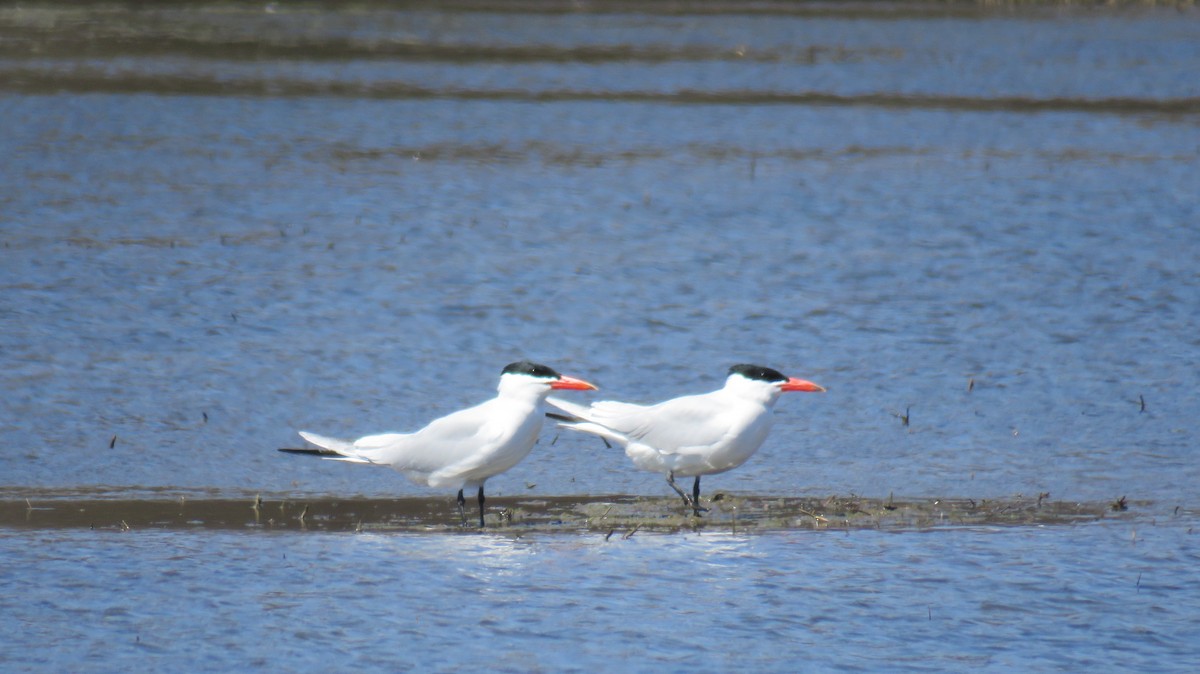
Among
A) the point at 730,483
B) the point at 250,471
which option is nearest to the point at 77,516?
the point at 250,471

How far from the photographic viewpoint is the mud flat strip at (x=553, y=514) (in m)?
7.78

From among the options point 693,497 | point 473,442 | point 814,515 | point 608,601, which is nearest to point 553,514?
point 473,442

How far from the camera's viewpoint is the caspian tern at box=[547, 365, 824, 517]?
808 centimetres

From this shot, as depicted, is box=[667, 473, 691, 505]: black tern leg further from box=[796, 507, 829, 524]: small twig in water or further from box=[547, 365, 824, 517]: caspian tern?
box=[796, 507, 829, 524]: small twig in water

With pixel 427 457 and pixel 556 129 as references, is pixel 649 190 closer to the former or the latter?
pixel 556 129

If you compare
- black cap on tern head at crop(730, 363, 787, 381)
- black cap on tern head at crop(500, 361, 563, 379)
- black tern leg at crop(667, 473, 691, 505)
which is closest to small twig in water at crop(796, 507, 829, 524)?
black tern leg at crop(667, 473, 691, 505)

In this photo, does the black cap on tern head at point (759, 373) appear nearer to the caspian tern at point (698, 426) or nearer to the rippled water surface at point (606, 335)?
the caspian tern at point (698, 426)

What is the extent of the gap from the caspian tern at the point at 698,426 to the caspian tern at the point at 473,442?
15.2 inches

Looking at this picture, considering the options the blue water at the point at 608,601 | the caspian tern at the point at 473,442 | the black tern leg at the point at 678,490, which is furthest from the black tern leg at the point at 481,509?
the black tern leg at the point at 678,490

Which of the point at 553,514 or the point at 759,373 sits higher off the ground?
the point at 759,373

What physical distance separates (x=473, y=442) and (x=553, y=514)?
1.78 ft

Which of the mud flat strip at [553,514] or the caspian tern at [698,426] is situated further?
the caspian tern at [698,426]

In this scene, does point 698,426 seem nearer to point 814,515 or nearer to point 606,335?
point 814,515

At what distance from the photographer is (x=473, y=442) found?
787 cm
